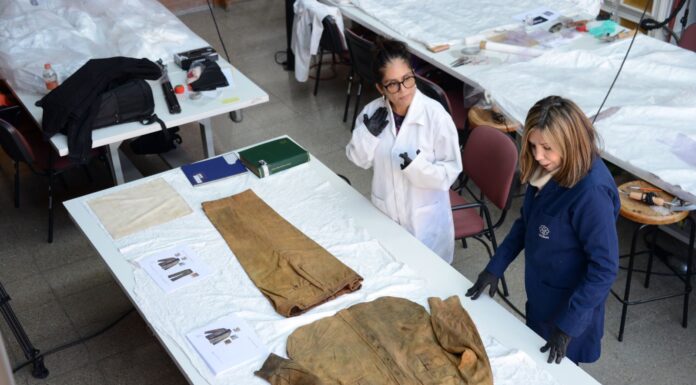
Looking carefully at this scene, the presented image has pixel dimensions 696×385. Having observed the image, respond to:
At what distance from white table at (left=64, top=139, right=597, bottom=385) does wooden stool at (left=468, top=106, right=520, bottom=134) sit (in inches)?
40.3

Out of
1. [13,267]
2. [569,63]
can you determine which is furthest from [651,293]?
[13,267]

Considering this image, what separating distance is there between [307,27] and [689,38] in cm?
236

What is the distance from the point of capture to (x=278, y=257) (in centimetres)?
262

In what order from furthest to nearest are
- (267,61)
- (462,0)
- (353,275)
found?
(267,61) → (462,0) → (353,275)

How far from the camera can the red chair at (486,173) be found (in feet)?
10.2

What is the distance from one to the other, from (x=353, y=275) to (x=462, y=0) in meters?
3.02

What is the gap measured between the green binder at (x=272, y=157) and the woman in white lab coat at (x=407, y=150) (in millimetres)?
347

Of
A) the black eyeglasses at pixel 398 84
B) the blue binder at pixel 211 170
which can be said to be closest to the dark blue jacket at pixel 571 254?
the black eyeglasses at pixel 398 84

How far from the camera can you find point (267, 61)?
5930mm

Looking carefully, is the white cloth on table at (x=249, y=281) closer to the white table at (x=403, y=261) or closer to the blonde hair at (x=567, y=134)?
the white table at (x=403, y=261)

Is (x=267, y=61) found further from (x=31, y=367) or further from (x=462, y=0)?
(x=31, y=367)

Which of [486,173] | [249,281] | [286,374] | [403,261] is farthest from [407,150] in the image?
[286,374]

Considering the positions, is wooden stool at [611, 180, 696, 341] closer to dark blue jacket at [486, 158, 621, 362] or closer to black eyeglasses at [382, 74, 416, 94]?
dark blue jacket at [486, 158, 621, 362]

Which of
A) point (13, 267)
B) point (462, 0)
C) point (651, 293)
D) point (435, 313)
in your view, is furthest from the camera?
point (462, 0)
